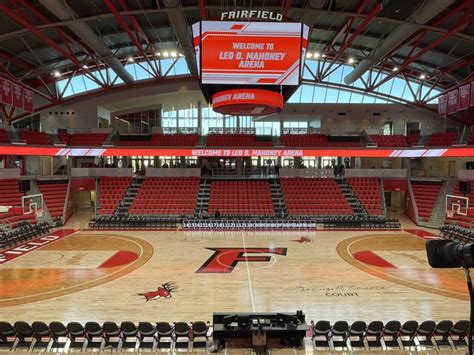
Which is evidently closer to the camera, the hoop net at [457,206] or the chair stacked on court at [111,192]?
the hoop net at [457,206]

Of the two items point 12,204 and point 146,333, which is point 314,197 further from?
point 12,204

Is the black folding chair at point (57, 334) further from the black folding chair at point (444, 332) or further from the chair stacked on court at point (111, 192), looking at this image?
the chair stacked on court at point (111, 192)

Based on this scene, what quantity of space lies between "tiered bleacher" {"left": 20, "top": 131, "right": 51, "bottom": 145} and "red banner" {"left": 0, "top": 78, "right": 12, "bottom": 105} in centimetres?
526

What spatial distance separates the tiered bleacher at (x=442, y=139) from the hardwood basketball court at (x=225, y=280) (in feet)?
34.8

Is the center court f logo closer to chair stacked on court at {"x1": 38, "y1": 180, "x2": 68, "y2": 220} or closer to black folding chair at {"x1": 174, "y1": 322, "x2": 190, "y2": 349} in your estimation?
black folding chair at {"x1": 174, "y1": 322, "x2": 190, "y2": 349}

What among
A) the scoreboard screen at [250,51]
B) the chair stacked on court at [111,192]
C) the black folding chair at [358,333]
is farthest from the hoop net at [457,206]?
the chair stacked on court at [111,192]

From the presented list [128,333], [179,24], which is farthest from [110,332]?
[179,24]

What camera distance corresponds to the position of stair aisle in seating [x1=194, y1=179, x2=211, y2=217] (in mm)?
22859

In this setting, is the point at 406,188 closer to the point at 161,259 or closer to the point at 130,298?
the point at 161,259

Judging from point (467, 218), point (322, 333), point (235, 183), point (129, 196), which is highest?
point (235, 183)

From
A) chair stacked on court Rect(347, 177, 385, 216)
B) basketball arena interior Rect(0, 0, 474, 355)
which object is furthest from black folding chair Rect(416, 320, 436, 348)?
chair stacked on court Rect(347, 177, 385, 216)

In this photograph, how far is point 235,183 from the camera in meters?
25.7

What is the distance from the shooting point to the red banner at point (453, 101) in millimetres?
20245

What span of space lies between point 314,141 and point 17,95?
20.5m
